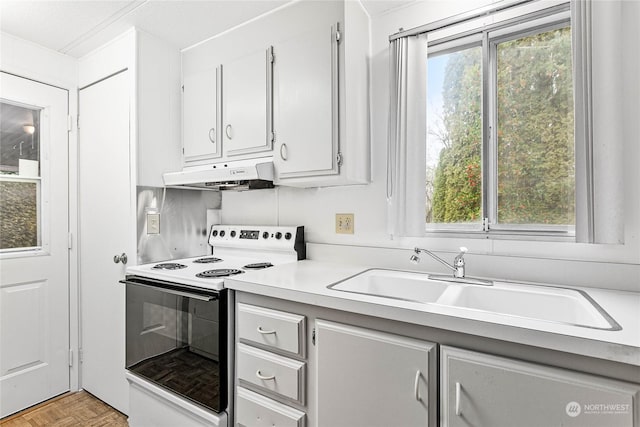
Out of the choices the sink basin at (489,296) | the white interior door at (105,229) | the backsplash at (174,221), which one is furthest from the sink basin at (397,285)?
the white interior door at (105,229)

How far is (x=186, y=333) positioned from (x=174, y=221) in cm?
87

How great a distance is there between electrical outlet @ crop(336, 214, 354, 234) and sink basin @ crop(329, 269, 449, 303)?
1.06ft

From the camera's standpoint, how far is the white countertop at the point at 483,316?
766 millimetres

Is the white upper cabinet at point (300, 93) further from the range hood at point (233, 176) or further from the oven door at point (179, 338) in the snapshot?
the oven door at point (179, 338)

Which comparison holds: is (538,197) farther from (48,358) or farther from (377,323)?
(48,358)

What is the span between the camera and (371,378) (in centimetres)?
108

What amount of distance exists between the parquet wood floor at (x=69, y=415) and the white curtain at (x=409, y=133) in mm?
2086

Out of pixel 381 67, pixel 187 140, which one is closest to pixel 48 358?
pixel 187 140

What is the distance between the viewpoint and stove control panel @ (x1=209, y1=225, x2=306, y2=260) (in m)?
1.95

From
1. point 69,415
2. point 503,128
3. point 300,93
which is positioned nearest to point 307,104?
point 300,93

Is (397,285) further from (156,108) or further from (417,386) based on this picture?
(156,108)

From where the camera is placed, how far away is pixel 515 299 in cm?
127

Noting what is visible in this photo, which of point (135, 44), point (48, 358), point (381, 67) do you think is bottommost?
point (48, 358)

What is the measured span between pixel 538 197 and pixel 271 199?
1485 millimetres
